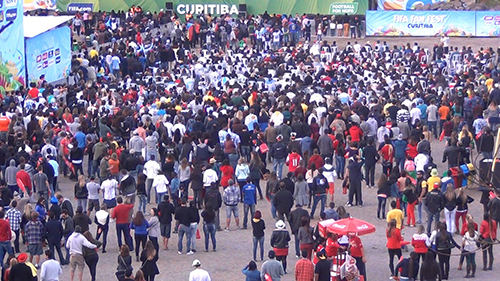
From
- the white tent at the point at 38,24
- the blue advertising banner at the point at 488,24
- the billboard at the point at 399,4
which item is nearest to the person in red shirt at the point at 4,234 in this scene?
the white tent at the point at 38,24

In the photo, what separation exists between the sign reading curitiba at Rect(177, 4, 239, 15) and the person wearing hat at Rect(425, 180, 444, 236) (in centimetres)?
3234

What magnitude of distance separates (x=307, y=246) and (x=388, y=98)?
12146mm

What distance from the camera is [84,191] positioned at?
2395cm

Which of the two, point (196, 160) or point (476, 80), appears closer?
point (196, 160)

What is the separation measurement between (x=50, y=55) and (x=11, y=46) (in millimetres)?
2484

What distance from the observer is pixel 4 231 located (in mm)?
21219

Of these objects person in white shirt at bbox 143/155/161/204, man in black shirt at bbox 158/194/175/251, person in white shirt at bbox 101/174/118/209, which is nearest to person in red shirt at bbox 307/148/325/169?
person in white shirt at bbox 143/155/161/204

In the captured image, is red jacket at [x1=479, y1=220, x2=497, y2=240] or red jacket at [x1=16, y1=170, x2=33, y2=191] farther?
red jacket at [x1=16, y1=170, x2=33, y2=191]

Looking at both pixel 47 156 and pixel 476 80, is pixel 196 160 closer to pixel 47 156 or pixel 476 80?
pixel 47 156

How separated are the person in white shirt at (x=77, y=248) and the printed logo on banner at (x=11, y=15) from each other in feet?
57.0

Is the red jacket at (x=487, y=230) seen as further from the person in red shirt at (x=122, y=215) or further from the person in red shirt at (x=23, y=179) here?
the person in red shirt at (x=23, y=179)

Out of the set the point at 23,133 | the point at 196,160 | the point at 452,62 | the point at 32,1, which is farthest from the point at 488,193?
the point at 32,1

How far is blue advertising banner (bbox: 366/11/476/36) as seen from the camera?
51.4m

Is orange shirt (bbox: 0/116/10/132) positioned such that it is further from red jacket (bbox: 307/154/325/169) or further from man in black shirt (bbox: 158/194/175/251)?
red jacket (bbox: 307/154/325/169)
